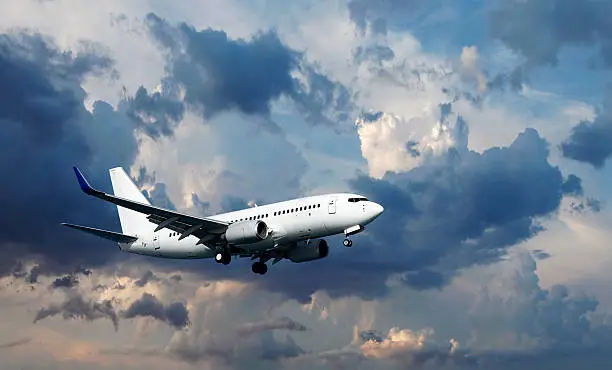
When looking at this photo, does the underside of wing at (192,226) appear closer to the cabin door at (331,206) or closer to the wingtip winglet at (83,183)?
the wingtip winglet at (83,183)

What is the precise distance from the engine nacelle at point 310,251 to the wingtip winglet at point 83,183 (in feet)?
89.6

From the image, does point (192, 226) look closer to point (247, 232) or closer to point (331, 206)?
point (247, 232)

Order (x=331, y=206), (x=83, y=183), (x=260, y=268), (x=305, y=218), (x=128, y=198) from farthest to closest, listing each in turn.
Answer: (x=128, y=198)
(x=260, y=268)
(x=305, y=218)
(x=331, y=206)
(x=83, y=183)

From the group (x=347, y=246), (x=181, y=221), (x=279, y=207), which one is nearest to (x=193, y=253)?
(x=181, y=221)

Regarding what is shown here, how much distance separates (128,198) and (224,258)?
1025 inches

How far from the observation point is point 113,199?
79938mm

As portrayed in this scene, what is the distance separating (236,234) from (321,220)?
32.5 ft

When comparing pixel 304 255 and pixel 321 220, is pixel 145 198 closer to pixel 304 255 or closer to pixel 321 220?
pixel 304 255

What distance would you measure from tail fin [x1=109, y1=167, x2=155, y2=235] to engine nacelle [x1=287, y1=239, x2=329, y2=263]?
18.3 m

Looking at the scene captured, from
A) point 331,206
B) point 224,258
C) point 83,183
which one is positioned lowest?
point 224,258

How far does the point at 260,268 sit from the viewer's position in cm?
9956

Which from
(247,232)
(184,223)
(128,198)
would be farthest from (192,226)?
(128,198)

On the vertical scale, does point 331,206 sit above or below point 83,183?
below

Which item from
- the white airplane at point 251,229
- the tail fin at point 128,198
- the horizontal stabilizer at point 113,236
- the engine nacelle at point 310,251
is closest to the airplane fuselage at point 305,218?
the white airplane at point 251,229
